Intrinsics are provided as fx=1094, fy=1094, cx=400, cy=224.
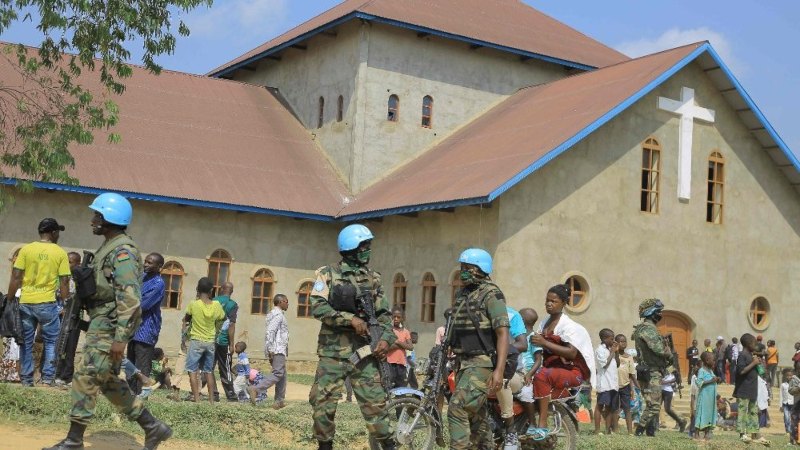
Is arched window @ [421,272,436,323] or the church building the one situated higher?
the church building

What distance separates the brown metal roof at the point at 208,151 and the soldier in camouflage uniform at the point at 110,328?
1630cm

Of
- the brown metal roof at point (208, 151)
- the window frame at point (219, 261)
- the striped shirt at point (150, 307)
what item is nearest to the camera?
the striped shirt at point (150, 307)

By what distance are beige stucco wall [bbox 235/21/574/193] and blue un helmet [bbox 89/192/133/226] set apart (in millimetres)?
19837

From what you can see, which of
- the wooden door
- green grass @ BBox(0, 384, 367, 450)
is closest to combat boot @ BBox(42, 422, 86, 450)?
green grass @ BBox(0, 384, 367, 450)

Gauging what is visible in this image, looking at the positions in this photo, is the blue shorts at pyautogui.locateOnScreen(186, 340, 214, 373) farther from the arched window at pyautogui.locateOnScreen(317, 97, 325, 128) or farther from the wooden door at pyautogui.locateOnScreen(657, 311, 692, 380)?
the arched window at pyautogui.locateOnScreen(317, 97, 325, 128)

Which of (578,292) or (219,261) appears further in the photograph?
(219,261)

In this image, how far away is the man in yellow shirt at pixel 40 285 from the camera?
1278 centimetres

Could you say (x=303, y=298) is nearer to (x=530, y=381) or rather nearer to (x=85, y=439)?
(x=530, y=381)

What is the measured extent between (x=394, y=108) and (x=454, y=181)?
20.3 feet

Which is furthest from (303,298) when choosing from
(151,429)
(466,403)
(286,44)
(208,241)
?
(151,429)

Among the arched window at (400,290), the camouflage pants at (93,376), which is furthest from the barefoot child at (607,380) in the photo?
the arched window at (400,290)

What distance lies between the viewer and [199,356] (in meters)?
14.4

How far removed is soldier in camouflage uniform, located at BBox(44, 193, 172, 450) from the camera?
27.4 feet

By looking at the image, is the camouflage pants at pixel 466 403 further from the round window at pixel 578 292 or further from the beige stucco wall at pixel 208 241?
the beige stucco wall at pixel 208 241
